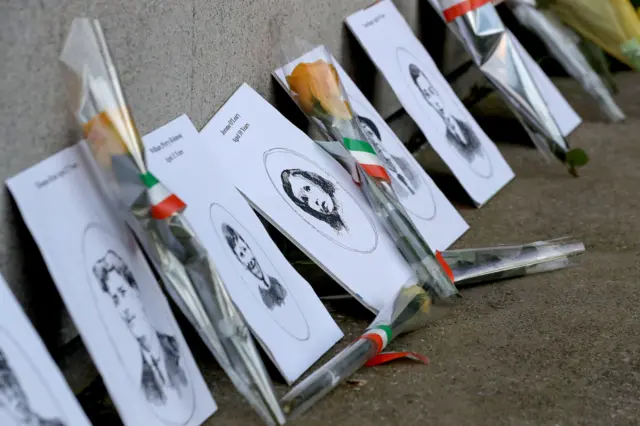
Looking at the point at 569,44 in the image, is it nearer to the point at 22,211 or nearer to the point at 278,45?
the point at 278,45

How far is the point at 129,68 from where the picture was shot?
1.15 m

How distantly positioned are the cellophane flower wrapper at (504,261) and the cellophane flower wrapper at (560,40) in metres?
0.92

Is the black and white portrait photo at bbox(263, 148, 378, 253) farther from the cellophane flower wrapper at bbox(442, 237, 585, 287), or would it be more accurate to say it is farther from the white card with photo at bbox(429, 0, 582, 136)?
the white card with photo at bbox(429, 0, 582, 136)

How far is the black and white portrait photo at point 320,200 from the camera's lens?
135 cm

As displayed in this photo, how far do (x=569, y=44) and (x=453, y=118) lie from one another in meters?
0.62

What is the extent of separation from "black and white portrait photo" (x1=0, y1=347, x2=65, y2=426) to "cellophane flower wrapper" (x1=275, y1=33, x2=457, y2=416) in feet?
1.53

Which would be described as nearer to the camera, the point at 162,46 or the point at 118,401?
the point at 118,401

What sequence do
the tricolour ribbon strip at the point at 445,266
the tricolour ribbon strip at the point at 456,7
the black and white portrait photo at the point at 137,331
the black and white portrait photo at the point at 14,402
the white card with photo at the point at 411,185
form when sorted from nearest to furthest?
1. the black and white portrait photo at the point at 14,402
2. the black and white portrait photo at the point at 137,331
3. the tricolour ribbon strip at the point at 445,266
4. the white card with photo at the point at 411,185
5. the tricolour ribbon strip at the point at 456,7

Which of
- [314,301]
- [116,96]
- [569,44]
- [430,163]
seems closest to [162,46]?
[116,96]

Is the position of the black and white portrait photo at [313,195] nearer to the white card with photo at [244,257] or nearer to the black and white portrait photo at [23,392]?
the white card with photo at [244,257]

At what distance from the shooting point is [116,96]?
102 centimetres

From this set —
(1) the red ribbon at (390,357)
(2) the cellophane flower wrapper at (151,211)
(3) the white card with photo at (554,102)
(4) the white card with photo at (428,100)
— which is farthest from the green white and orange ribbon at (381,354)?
(3) the white card with photo at (554,102)

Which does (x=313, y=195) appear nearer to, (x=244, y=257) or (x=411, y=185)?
(x=244, y=257)

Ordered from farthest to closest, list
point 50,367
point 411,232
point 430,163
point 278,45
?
point 430,163, point 278,45, point 411,232, point 50,367
